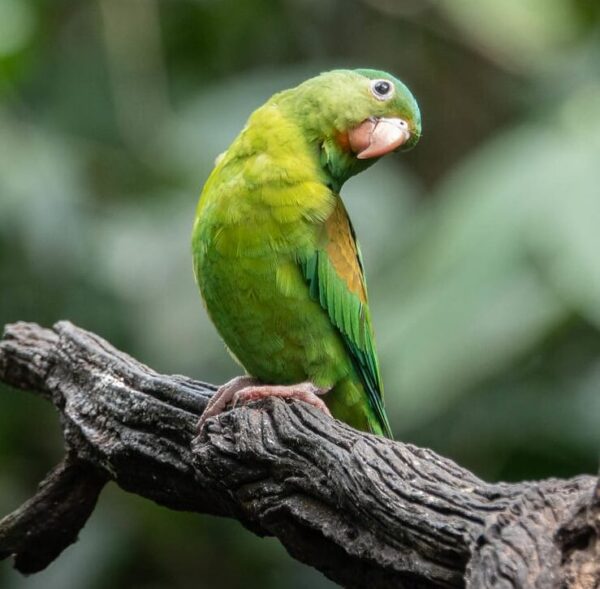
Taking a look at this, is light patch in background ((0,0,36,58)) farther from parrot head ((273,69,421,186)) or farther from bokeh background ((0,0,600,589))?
parrot head ((273,69,421,186))

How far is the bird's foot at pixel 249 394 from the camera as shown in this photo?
9.98ft

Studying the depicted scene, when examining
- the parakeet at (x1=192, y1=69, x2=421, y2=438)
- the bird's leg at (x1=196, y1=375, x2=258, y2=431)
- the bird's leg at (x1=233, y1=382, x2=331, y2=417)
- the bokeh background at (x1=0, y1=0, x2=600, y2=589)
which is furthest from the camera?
the bokeh background at (x1=0, y1=0, x2=600, y2=589)

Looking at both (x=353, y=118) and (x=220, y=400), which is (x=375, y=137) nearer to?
(x=353, y=118)

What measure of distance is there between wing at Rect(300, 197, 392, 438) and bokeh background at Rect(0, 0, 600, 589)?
2.77 feet

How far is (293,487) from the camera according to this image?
2.62 m

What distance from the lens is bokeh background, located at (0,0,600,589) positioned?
14.6 ft

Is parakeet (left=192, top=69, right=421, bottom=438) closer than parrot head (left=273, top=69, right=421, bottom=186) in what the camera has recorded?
Yes

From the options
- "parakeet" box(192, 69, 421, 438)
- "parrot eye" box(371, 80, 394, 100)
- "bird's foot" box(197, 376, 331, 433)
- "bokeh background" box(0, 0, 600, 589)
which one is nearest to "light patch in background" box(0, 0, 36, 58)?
"bokeh background" box(0, 0, 600, 589)

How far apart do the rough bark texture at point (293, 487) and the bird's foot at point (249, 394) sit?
0.16 feet

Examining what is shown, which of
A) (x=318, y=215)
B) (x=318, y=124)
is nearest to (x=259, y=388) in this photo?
(x=318, y=215)

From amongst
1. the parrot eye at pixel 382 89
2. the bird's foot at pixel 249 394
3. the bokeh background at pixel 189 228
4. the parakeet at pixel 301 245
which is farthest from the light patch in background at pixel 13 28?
the bird's foot at pixel 249 394

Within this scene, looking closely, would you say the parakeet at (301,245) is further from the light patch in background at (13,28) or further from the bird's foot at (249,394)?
the light patch in background at (13,28)

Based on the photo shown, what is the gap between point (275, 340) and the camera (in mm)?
3273

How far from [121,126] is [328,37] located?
5.94 feet
